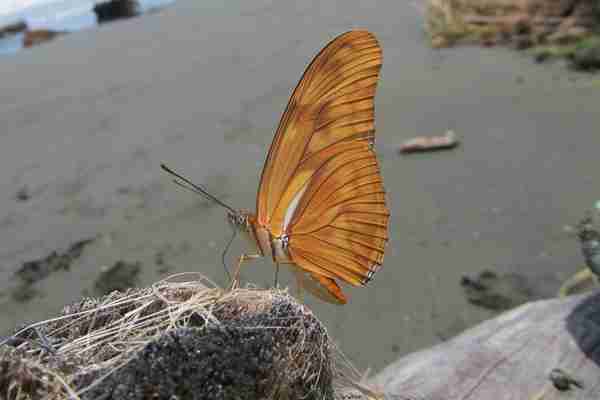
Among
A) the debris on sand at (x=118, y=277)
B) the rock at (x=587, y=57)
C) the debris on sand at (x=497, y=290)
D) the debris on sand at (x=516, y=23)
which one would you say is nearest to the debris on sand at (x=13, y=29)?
the debris on sand at (x=516, y=23)

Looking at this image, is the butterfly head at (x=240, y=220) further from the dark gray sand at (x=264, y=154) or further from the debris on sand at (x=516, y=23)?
the debris on sand at (x=516, y=23)

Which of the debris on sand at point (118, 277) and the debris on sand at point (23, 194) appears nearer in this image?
the debris on sand at point (118, 277)

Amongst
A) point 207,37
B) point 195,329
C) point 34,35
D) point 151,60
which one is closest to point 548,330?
point 195,329

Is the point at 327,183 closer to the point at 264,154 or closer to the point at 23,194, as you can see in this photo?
the point at 264,154

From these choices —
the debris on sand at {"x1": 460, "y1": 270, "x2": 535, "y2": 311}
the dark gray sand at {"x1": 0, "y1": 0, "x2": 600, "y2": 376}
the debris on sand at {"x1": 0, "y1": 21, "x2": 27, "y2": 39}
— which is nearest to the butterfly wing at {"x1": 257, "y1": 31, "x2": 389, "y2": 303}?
the dark gray sand at {"x1": 0, "y1": 0, "x2": 600, "y2": 376}

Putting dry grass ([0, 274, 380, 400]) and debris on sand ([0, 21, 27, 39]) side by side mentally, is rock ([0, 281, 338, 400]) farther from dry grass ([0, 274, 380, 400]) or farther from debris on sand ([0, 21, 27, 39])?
debris on sand ([0, 21, 27, 39])

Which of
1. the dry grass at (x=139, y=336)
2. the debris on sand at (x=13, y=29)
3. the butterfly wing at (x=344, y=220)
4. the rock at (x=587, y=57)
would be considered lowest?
the debris on sand at (x=13, y=29)

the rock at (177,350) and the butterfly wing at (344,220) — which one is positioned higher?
the rock at (177,350)
